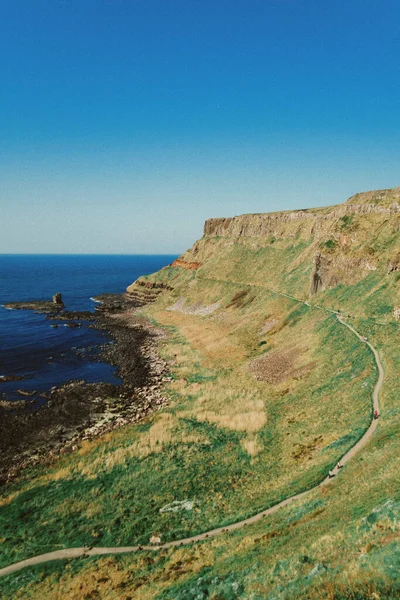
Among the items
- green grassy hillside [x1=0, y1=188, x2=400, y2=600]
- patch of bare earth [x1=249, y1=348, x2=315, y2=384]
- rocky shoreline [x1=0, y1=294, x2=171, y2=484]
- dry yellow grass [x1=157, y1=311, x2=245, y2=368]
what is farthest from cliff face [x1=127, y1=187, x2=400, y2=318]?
rocky shoreline [x1=0, y1=294, x2=171, y2=484]

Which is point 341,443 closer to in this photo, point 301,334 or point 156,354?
point 301,334

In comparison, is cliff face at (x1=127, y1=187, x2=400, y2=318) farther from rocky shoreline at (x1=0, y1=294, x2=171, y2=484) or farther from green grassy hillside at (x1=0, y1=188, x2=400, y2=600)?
rocky shoreline at (x1=0, y1=294, x2=171, y2=484)

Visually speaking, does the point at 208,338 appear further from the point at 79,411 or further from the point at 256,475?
the point at 256,475

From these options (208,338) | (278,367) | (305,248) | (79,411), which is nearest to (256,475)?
(278,367)

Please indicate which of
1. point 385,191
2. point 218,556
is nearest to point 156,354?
point 218,556

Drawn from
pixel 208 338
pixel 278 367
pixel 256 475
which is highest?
pixel 278 367
